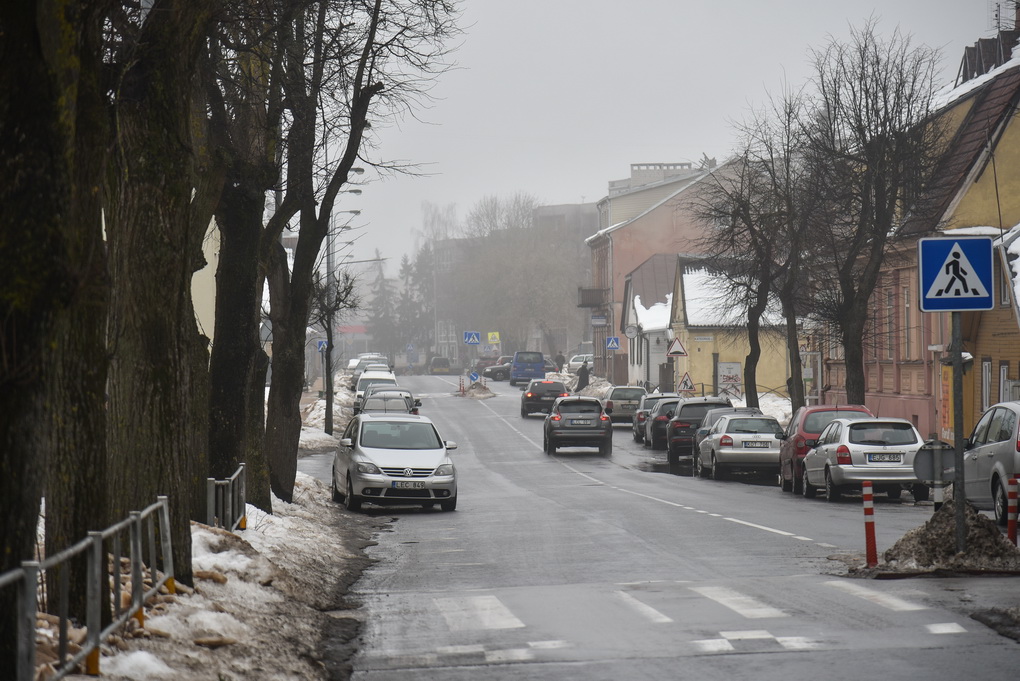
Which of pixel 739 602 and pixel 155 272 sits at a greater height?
pixel 155 272

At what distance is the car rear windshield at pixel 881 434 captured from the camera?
24016 millimetres

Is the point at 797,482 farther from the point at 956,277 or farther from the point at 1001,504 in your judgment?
the point at 956,277

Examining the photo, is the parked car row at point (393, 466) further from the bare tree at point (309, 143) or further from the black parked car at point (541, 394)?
the black parked car at point (541, 394)

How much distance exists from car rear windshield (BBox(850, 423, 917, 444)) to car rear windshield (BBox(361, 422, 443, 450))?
715 centimetres

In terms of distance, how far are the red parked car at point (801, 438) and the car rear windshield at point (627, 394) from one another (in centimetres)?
2677

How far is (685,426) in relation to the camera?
37344mm

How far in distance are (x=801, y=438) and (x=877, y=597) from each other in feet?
51.2

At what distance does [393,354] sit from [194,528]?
14513cm

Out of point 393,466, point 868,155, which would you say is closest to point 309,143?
point 393,466

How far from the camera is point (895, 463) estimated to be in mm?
23875

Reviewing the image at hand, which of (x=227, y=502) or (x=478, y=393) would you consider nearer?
(x=227, y=502)

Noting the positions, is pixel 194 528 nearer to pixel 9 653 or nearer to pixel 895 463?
pixel 9 653

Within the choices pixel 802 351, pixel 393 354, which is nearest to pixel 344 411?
pixel 802 351

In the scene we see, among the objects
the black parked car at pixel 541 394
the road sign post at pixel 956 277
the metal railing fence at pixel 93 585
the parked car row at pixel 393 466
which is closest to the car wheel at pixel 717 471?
the parked car row at pixel 393 466
